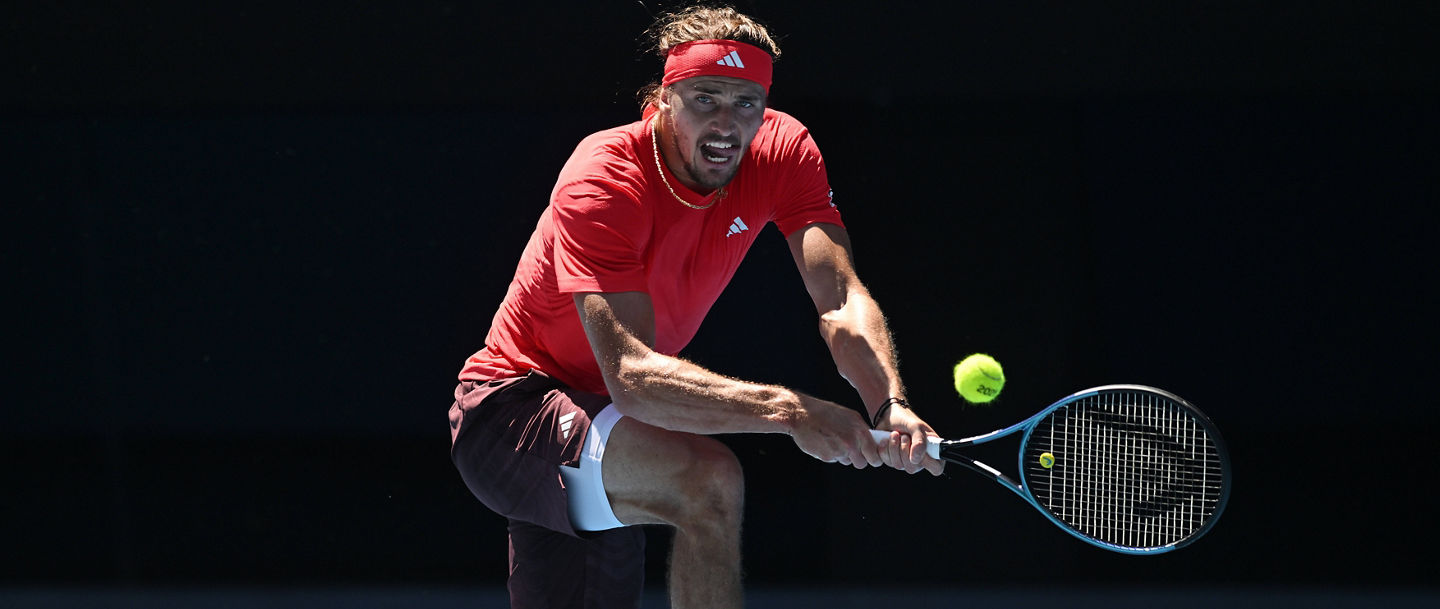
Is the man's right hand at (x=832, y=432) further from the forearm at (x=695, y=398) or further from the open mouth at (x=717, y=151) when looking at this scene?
the open mouth at (x=717, y=151)

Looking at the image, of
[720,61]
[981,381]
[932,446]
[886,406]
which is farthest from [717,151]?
[981,381]

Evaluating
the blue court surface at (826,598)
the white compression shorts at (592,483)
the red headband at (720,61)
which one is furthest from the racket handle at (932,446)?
the blue court surface at (826,598)

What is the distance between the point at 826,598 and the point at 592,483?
2037mm

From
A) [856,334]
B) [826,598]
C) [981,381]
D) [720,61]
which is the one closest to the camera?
[720,61]

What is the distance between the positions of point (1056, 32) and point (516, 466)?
2.67 m

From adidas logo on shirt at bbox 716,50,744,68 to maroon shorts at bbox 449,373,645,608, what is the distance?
2.20 ft

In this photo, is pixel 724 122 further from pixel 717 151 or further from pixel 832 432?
pixel 832 432

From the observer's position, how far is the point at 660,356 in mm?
2559

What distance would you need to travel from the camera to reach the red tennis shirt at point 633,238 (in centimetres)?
262

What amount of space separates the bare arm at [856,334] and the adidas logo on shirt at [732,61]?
1.43 feet

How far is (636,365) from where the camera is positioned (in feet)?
8.32

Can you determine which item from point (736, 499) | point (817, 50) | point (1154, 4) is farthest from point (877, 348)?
point (1154, 4)

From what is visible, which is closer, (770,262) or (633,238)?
(633,238)

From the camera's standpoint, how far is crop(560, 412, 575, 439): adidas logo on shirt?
8.86 ft
